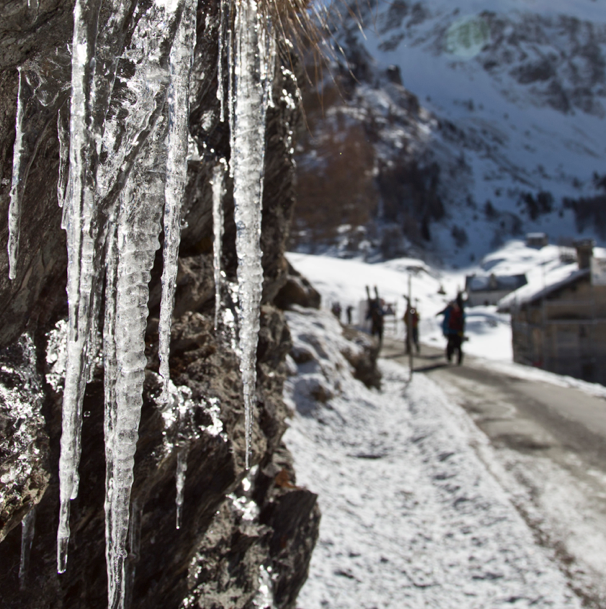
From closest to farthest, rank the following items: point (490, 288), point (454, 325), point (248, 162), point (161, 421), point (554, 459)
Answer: point (161, 421), point (248, 162), point (554, 459), point (454, 325), point (490, 288)

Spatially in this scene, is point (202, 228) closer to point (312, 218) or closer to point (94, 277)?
point (94, 277)

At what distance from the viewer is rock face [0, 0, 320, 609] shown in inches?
60.6

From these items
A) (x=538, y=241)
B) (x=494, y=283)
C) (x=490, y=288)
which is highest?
(x=538, y=241)

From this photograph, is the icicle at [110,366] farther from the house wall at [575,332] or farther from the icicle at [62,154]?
the house wall at [575,332]

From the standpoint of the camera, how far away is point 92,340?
1732 mm

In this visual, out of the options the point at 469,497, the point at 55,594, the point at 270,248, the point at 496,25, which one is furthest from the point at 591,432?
the point at 496,25

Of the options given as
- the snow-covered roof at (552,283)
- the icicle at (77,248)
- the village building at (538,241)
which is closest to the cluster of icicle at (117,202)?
the icicle at (77,248)

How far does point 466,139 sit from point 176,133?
131603 millimetres

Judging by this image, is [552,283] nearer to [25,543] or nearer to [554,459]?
[554,459]

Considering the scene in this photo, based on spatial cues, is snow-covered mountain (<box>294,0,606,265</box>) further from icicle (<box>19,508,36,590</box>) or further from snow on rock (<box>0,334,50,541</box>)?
icicle (<box>19,508,36,590</box>)

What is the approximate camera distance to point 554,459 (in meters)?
5.45

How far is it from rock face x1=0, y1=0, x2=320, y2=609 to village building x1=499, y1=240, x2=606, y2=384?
17.9 metres

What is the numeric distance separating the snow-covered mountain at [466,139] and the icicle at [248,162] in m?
0.55

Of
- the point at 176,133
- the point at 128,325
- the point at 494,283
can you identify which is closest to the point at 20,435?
the point at 128,325
